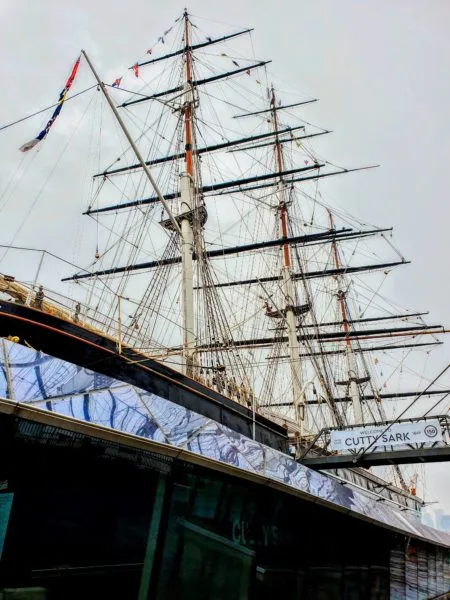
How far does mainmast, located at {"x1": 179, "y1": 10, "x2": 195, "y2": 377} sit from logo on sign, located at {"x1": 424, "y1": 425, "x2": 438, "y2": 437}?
5522 millimetres

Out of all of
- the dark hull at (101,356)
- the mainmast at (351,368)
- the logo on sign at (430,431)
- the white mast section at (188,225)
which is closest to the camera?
the dark hull at (101,356)

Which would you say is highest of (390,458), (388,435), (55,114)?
(55,114)

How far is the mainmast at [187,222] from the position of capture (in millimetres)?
13462

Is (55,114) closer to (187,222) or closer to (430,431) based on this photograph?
(187,222)

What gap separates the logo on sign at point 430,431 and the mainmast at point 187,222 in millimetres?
5522

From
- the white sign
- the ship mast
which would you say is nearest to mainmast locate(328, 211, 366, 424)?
the ship mast

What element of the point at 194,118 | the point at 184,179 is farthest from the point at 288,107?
the point at 184,179

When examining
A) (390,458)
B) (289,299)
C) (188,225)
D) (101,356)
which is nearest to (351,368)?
(289,299)

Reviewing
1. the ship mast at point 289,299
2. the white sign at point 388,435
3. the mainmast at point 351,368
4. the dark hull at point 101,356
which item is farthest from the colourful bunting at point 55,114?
the mainmast at point 351,368

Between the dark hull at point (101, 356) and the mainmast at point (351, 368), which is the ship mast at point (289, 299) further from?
the dark hull at point (101, 356)

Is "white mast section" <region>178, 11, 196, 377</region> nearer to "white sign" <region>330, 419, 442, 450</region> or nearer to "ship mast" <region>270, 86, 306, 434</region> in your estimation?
"white sign" <region>330, 419, 442, 450</region>

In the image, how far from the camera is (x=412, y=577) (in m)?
13.4

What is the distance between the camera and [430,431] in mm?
9883

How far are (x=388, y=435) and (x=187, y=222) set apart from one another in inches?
395
